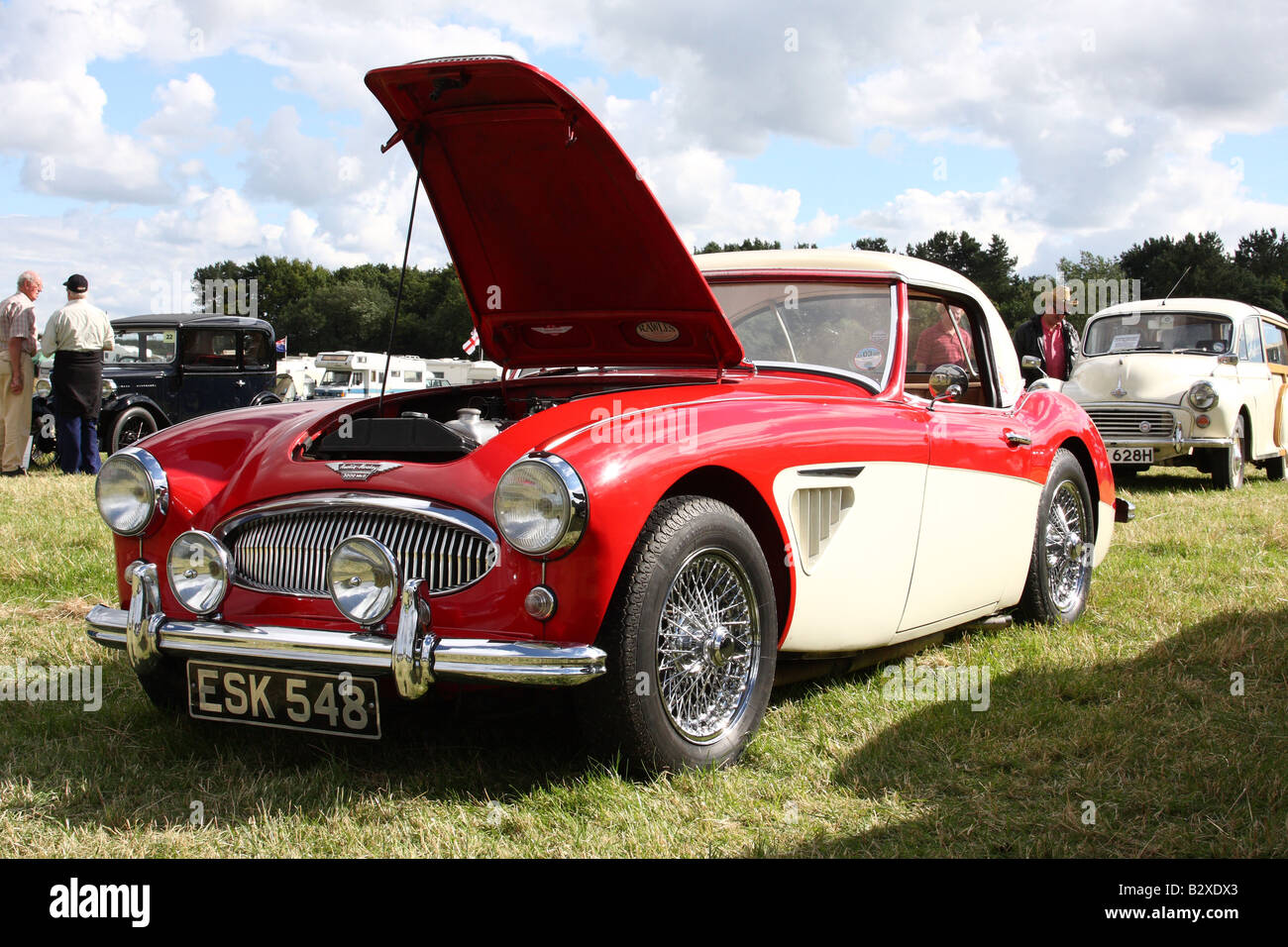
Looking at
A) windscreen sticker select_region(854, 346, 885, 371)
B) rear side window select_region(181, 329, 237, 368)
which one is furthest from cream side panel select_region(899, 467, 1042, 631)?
rear side window select_region(181, 329, 237, 368)

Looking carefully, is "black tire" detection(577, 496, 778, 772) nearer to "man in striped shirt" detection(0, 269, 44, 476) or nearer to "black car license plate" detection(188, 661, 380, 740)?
"black car license plate" detection(188, 661, 380, 740)

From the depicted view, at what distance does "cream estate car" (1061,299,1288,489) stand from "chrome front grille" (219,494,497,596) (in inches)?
331

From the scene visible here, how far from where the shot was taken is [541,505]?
8.47ft

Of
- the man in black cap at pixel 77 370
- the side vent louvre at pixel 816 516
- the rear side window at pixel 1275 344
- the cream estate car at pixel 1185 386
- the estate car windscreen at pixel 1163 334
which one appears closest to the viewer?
the side vent louvre at pixel 816 516

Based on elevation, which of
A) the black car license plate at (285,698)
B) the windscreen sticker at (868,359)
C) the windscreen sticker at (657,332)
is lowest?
the black car license plate at (285,698)

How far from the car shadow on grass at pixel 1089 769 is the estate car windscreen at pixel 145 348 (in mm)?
11065

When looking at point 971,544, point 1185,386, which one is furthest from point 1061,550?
point 1185,386

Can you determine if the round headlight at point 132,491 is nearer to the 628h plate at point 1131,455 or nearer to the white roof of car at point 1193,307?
the 628h plate at point 1131,455

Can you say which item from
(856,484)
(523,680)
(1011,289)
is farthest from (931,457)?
(1011,289)

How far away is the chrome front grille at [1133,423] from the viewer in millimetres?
9820

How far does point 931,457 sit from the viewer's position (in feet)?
12.0

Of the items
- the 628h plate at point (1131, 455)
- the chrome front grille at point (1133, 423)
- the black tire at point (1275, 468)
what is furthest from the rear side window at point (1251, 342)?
the 628h plate at point (1131, 455)

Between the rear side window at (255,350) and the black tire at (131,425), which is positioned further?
the rear side window at (255,350)

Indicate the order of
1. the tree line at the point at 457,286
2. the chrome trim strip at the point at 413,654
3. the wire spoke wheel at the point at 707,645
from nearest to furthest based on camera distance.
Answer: the chrome trim strip at the point at 413,654
the wire spoke wheel at the point at 707,645
the tree line at the point at 457,286
